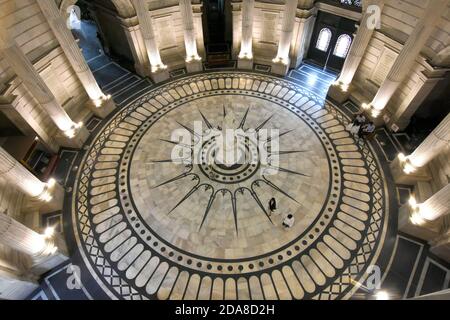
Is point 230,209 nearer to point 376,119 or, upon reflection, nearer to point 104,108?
point 376,119

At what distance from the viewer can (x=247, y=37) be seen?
1114 cm

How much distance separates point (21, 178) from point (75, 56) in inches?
173

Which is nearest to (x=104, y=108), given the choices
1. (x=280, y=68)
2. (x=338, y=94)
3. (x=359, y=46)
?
(x=280, y=68)

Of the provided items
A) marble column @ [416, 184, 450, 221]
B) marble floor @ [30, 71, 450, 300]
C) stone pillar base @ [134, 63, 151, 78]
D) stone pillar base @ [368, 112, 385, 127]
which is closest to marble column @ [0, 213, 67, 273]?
marble floor @ [30, 71, 450, 300]

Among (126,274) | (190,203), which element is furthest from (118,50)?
(126,274)

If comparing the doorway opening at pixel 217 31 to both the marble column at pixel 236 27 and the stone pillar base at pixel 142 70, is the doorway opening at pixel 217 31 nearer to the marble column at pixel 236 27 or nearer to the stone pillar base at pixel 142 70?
the marble column at pixel 236 27

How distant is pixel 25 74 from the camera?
713cm

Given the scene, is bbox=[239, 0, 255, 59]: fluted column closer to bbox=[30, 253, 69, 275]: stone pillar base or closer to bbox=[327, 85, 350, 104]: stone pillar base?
bbox=[327, 85, 350, 104]: stone pillar base

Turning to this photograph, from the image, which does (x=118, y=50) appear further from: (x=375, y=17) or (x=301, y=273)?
(x=301, y=273)

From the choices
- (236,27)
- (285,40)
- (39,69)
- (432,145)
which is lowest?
(432,145)

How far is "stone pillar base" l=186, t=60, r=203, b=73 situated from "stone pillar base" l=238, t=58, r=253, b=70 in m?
1.80

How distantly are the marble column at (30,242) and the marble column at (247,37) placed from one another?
9.87 metres

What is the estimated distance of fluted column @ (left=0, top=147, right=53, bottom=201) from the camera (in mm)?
5867

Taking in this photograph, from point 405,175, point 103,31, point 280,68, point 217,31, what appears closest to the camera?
point 405,175
